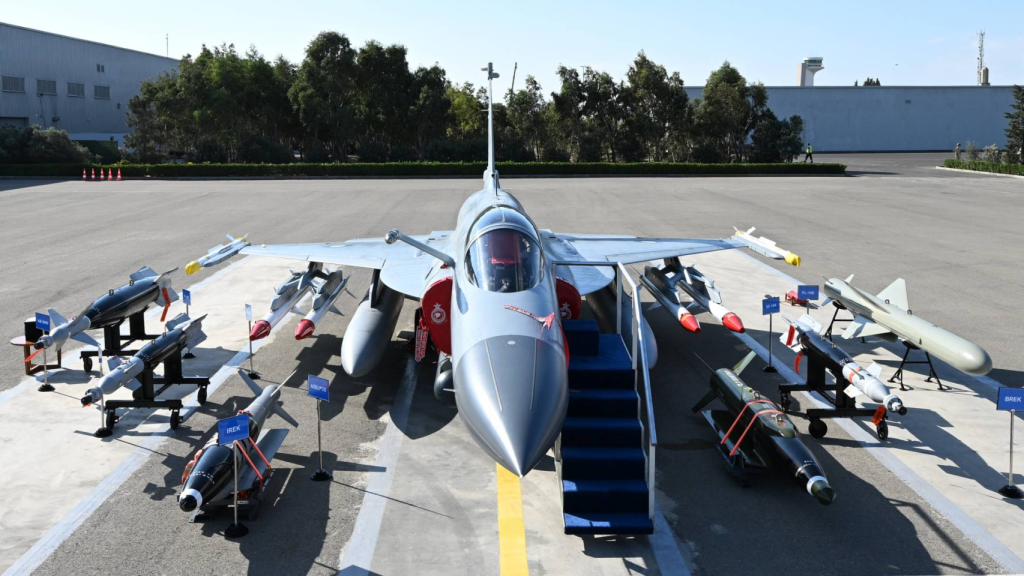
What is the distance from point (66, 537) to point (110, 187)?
46.9 metres

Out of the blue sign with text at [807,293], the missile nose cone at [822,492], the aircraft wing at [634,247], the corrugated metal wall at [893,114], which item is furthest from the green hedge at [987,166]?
the missile nose cone at [822,492]

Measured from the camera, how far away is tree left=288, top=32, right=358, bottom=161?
2591 inches

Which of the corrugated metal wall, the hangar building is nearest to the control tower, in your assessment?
the corrugated metal wall

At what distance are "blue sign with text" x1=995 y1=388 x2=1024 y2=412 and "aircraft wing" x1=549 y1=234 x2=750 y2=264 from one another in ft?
19.8

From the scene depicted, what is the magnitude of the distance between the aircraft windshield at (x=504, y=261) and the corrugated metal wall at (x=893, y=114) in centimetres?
7945

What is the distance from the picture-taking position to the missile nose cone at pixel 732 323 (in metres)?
13.0

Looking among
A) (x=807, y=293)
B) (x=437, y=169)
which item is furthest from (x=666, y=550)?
(x=437, y=169)

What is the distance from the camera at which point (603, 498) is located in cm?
806

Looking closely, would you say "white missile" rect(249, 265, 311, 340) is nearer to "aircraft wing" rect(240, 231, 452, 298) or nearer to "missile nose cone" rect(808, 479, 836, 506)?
"aircraft wing" rect(240, 231, 452, 298)

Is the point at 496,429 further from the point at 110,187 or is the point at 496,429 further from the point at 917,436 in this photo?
the point at 110,187

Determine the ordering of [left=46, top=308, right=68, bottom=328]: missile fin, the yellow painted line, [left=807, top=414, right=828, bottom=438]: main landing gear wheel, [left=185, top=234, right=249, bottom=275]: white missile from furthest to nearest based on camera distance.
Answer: [left=185, top=234, right=249, bottom=275]: white missile, [left=46, top=308, right=68, bottom=328]: missile fin, [left=807, top=414, right=828, bottom=438]: main landing gear wheel, the yellow painted line

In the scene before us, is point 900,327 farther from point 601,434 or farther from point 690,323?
point 601,434

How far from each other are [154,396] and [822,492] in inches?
363

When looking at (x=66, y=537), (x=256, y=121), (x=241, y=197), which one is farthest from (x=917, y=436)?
(x=256, y=121)
